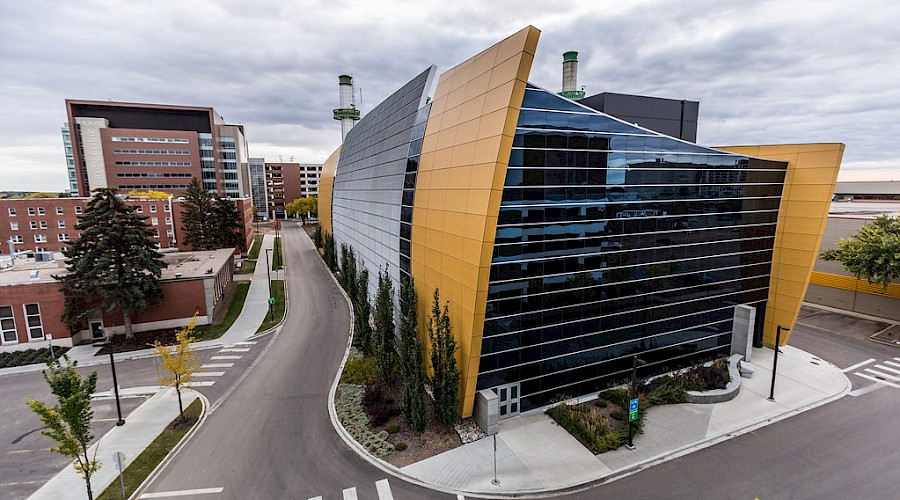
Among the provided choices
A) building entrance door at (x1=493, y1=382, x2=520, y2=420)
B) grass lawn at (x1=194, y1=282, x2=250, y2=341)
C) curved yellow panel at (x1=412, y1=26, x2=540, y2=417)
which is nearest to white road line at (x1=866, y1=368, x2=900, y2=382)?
building entrance door at (x1=493, y1=382, x2=520, y2=420)

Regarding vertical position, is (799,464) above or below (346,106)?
below

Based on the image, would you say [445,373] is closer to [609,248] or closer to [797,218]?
[609,248]

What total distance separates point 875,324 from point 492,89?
39.6 meters

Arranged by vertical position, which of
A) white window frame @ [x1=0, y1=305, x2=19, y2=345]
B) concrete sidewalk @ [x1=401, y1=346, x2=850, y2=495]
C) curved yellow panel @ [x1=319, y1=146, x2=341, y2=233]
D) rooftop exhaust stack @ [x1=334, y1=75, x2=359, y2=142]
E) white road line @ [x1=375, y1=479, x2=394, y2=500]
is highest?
rooftop exhaust stack @ [x1=334, y1=75, x2=359, y2=142]

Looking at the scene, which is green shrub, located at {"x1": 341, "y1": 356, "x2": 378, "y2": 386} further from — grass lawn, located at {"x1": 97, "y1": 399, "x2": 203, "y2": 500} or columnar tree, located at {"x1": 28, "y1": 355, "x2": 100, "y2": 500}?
columnar tree, located at {"x1": 28, "y1": 355, "x2": 100, "y2": 500}

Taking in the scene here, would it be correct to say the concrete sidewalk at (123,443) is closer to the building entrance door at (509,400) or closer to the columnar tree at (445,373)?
the columnar tree at (445,373)

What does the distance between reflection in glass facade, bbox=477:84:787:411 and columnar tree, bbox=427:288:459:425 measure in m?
1.52

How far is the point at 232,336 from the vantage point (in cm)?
3219

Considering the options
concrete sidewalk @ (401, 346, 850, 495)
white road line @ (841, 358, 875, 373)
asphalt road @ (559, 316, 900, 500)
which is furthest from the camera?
white road line @ (841, 358, 875, 373)

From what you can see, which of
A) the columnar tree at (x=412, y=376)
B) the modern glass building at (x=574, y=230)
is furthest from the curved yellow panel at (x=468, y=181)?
the columnar tree at (x=412, y=376)

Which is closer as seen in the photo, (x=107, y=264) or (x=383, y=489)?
(x=383, y=489)

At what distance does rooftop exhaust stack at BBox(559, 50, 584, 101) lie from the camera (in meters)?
30.3

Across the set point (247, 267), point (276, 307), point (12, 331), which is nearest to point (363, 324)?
point (276, 307)

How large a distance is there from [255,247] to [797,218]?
3255 inches
